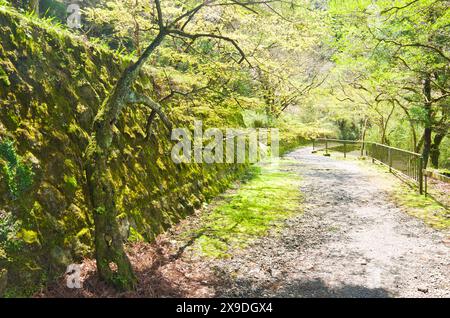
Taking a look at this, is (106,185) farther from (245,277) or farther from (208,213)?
(208,213)

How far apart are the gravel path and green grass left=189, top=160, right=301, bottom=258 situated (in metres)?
0.37

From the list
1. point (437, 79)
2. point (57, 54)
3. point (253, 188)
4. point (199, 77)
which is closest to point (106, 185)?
point (57, 54)

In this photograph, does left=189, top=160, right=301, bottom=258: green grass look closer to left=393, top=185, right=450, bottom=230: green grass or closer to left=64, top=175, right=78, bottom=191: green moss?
left=64, top=175, right=78, bottom=191: green moss

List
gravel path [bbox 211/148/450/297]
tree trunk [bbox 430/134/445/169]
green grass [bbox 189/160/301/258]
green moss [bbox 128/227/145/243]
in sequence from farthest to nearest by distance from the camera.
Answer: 1. tree trunk [bbox 430/134/445/169]
2. green grass [bbox 189/160/301/258]
3. green moss [bbox 128/227/145/243]
4. gravel path [bbox 211/148/450/297]

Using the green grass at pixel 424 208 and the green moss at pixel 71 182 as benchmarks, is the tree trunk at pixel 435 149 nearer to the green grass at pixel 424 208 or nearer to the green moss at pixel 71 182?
the green grass at pixel 424 208

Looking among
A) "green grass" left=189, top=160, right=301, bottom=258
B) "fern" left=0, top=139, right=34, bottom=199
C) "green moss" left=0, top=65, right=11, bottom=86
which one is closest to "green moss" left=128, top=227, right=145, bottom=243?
"green grass" left=189, top=160, right=301, bottom=258

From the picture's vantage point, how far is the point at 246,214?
8.81 metres

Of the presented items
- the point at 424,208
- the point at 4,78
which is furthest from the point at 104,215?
the point at 424,208

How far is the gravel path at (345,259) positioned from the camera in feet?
16.6

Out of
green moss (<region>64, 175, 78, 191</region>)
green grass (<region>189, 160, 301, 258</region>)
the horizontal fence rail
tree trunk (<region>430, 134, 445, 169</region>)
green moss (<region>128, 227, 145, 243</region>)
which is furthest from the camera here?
tree trunk (<region>430, 134, 445, 169</region>)

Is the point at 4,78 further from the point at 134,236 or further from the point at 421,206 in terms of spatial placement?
the point at 421,206

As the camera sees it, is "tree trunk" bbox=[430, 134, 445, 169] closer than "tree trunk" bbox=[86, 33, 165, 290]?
No

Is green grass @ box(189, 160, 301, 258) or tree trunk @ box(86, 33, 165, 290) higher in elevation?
tree trunk @ box(86, 33, 165, 290)

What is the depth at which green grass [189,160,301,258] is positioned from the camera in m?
6.85
